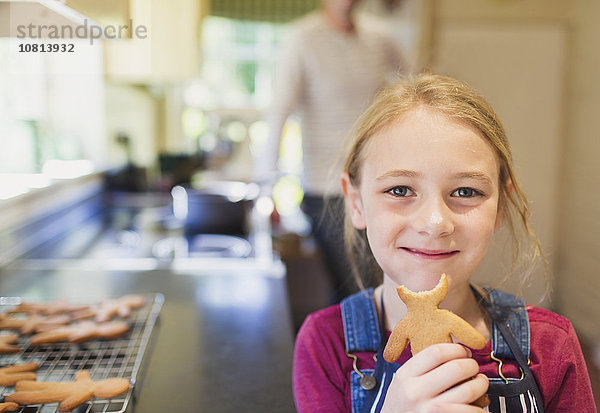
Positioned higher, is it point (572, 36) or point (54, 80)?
point (572, 36)

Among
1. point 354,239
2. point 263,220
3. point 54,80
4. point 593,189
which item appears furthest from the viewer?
point 593,189

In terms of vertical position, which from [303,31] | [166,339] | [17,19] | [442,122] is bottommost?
[166,339]

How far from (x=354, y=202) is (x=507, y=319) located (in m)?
0.27

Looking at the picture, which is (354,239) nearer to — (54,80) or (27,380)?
(27,380)

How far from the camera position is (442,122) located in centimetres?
70

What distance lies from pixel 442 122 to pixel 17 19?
59 centimetres

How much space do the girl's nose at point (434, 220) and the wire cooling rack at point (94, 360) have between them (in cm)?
46

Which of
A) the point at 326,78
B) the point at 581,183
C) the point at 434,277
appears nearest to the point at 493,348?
the point at 434,277

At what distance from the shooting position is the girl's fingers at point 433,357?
565mm

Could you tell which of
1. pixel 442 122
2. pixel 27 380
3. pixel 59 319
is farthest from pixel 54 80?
pixel 442 122

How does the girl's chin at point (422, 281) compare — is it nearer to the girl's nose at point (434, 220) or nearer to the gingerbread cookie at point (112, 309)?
the girl's nose at point (434, 220)

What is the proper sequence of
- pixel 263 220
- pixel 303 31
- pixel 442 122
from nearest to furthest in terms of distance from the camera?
pixel 442 122
pixel 303 31
pixel 263 220

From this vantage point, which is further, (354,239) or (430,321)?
(354,239)

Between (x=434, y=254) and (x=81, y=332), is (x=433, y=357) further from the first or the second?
(x=81, y=332)
